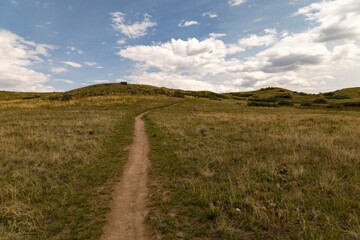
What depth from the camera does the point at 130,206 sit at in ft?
24.5

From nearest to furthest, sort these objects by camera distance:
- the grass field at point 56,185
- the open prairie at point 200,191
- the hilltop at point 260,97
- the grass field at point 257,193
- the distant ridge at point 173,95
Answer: the grass field at point 257,193 < the open prairie at point 200,191 < the grass field at point 56,185 < the hilltop at point 260,97 < the distant ridge at point 173,95

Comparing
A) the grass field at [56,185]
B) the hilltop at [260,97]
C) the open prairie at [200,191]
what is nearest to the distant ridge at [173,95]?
the hilltop at [260,97]

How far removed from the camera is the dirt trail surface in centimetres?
605

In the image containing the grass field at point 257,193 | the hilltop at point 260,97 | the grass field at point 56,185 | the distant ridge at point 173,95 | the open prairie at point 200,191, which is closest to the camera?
the grass field at point 257,193

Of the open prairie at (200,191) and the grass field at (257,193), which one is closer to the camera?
the grass field at (257,193)

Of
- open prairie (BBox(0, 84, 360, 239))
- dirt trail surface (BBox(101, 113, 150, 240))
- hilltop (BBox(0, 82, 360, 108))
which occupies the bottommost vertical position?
dirt trail surface (BBox(101, 113, 150, 240))

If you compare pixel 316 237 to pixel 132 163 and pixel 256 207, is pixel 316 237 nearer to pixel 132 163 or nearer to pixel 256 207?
pixel 256 207

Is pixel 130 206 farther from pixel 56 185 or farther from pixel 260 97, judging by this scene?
pixel 260 97

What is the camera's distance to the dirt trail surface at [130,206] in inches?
238

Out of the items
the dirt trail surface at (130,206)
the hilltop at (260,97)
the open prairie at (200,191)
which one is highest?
the hilltop at (260,97)

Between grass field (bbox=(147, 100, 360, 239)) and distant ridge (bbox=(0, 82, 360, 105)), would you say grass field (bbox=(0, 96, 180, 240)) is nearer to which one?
grass field (bbox=(147, 100, 360, 239))

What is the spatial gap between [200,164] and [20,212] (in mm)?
6500

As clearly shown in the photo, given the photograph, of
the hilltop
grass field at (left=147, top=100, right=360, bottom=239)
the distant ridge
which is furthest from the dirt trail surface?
the distant ridge

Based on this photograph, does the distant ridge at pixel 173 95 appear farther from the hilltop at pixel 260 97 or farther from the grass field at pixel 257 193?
the grass field at pixel 257 193
